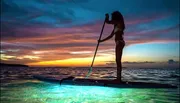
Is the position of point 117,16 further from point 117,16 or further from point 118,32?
point 118,32

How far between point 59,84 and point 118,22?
4.93 meters

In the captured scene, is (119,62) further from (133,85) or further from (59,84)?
(59,84)

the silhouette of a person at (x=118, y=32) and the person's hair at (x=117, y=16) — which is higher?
the person's hair at (x=117, y=16)

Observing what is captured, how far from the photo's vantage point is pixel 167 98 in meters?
8.13

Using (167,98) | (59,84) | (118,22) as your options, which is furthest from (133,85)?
(59,84)

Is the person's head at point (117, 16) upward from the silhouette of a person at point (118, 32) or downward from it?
upward

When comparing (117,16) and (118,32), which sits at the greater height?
(117,16)

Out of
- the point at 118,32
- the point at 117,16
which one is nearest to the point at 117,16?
the point at 117,16

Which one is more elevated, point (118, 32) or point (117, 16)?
point (117, 16)

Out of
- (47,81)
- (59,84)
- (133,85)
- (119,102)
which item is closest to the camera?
(119,102)

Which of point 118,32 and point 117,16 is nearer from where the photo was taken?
point 117,16

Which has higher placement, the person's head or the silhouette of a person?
the person's head

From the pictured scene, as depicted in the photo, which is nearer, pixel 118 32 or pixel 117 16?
pixel 117 16

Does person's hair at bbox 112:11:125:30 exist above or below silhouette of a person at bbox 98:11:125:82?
above
